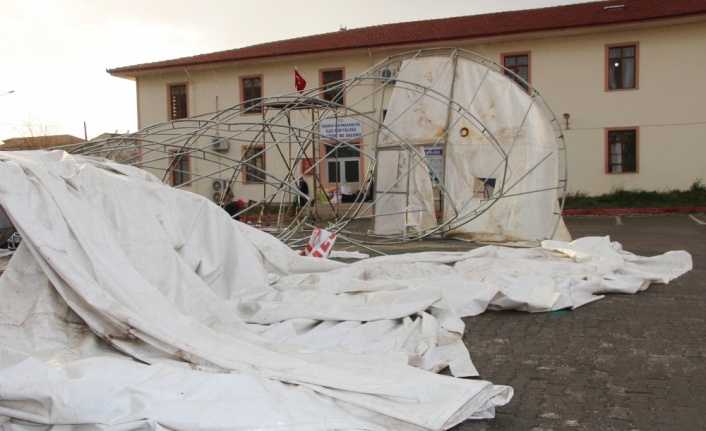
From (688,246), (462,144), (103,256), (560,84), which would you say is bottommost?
(688,246)

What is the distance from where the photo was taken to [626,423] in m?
2.93

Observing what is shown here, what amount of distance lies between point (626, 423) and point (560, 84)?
17059 mm

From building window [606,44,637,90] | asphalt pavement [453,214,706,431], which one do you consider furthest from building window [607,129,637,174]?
asphalt pavement [453,214,706,431]

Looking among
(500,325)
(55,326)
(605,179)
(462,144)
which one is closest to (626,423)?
(500,325)

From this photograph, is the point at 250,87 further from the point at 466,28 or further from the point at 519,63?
the point at 519,63

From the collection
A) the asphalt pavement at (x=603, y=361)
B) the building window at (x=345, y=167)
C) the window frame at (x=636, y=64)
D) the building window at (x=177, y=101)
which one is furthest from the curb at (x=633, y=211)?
the building window at (x=177, y=101)

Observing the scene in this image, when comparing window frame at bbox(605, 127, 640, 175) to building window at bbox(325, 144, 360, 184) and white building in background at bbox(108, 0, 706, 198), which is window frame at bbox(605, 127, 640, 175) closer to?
white building in background at bbox(108, 0, 706, 198)

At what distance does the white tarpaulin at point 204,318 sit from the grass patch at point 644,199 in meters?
11.7

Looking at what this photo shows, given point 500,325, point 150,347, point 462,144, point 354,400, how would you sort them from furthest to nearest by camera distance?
point 462,144 → point 500,325 → point 150,347 → point 354,400

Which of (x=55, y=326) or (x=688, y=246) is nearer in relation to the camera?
(x=55, y=326)

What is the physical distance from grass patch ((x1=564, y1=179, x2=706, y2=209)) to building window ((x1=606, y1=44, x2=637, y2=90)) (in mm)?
3099

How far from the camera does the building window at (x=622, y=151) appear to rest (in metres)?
18.3

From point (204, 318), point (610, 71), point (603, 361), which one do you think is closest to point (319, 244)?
point (204, 318)

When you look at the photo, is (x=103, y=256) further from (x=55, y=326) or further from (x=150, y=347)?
(x=150, y=347)
